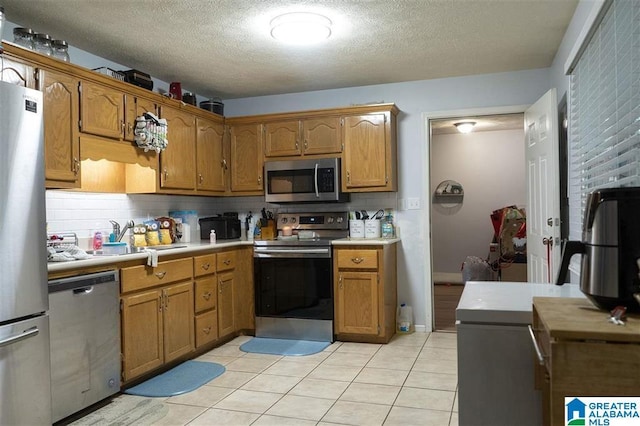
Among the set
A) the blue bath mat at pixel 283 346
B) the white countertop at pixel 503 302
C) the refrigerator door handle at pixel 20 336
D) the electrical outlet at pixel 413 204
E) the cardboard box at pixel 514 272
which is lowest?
the blue bath mat at pixel 283 346

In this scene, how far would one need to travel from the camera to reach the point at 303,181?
447cm

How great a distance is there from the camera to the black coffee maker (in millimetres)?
1199

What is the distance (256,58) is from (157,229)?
1666 millimetres

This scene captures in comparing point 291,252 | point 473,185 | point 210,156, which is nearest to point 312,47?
point 210,156

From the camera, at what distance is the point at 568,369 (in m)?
1.05

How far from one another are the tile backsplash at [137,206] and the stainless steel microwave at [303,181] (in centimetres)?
28

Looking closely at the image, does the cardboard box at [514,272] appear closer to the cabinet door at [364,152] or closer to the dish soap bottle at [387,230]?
the dish soap bottle at [387,230]

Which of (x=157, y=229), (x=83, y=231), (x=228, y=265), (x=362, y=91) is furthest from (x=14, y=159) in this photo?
(x=362, y=91)

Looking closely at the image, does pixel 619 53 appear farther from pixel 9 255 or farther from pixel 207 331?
pixel 207 331

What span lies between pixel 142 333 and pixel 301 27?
225 cm

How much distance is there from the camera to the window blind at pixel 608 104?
1.75 m

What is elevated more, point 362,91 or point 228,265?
point 362,91

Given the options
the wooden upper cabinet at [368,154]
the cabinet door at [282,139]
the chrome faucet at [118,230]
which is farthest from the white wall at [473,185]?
the chrome faucet at [118,230]

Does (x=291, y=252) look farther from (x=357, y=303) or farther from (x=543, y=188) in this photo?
(x=543, y=188)
